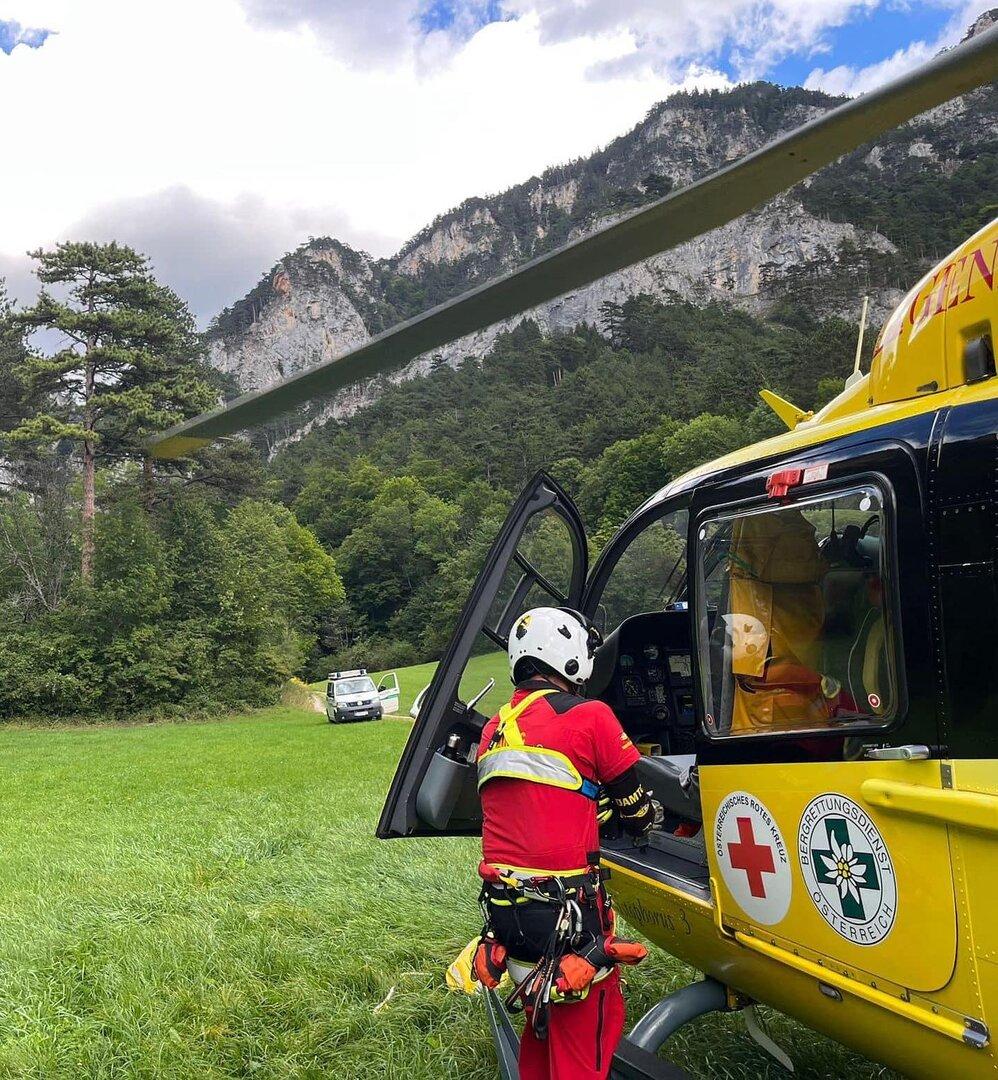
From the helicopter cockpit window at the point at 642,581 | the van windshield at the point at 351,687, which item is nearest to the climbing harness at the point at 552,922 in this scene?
the helicopter cockpit window at the point at 642,581

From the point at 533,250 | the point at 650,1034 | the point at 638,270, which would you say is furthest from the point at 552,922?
the point at 533,250

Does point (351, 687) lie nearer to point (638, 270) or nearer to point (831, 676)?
point (831, 676)

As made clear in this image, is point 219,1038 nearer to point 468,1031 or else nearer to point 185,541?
point 468,1031

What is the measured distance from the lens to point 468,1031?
14.4 ft

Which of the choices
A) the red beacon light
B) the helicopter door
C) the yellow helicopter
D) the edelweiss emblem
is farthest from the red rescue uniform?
the red beacon light

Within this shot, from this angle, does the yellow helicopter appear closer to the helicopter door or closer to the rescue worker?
the helicopter door

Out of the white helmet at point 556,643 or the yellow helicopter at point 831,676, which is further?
the white helmet at point 556,643

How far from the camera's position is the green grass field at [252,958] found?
4.19 meters

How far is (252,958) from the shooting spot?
5.22 m

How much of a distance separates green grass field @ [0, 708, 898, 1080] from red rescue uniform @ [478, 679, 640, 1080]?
1.38m

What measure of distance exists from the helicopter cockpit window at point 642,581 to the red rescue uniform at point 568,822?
1650 millimetres

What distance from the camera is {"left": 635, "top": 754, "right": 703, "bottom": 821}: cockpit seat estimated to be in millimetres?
3641

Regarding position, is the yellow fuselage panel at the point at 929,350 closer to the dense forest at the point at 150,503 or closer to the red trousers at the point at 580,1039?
the red trousers at the point at 580,1039

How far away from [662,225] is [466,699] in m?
2.02
